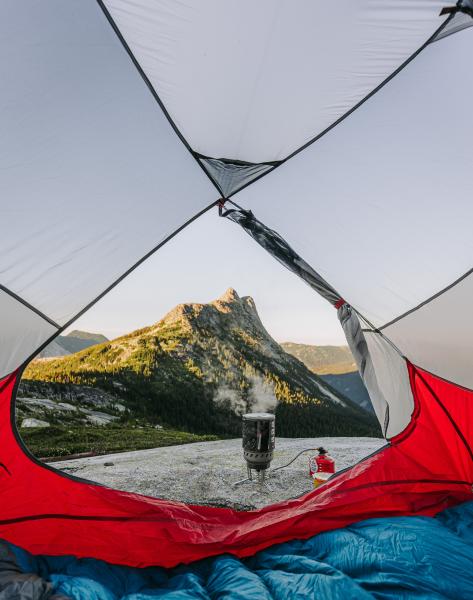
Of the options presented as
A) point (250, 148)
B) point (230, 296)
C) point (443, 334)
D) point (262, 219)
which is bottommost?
point (443, 334)

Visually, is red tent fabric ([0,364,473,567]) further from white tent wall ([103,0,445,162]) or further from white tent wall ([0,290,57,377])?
white tent wall ([103,0,445,162])

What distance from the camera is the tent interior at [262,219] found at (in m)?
1.62

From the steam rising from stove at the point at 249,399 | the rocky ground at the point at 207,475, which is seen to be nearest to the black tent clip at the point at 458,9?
the rocky ground at the point at 207,475

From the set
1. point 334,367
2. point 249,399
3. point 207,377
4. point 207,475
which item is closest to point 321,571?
point 207,475

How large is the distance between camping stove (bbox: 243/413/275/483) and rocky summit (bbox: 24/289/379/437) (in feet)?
41.0

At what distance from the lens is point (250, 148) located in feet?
7.39

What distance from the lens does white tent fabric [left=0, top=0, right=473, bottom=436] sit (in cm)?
159

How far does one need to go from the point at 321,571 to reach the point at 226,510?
0.92 meters

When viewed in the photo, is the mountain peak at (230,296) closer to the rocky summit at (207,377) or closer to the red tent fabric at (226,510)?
the rocky summit at (207,377)

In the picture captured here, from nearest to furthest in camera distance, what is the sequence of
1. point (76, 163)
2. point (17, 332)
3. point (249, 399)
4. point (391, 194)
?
point (76, 163), point (391, 194), point (17, 332), point (249, 399)

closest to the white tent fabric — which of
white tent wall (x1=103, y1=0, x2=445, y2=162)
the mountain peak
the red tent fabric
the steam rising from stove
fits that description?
white tent wall (x1=103, y1=0, x2=445, y2=162)

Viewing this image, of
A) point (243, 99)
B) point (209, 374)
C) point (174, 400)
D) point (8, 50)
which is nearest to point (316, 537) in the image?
point (243, 99)

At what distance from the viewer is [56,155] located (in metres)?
1.95

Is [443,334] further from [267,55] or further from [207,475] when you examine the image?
[207,475]
